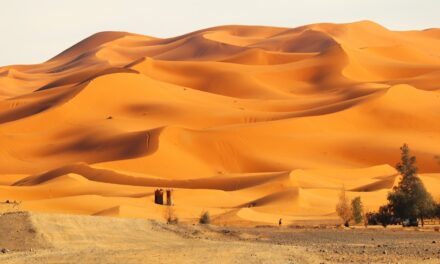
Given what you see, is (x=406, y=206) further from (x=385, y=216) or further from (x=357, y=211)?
(x=357, y=211)

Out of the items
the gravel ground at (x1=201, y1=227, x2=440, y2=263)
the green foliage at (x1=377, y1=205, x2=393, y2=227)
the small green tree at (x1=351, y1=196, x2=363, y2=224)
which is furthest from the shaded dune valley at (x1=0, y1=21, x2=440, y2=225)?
the gravel ground at (x1=201, y1=227, x2=440, y2=263)

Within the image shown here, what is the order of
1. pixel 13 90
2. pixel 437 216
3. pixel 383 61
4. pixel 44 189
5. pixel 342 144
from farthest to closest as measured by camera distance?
1. pixel 13 90
2. pixel 383 61
3. pixel 342 144
4. pixel 44 189
5. pixel 437 216

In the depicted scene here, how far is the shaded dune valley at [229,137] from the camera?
50.9m

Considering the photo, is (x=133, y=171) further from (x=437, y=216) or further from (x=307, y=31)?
(x=307, y=31)

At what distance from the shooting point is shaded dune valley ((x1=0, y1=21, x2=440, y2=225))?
5094cm

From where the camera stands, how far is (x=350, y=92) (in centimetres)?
9650

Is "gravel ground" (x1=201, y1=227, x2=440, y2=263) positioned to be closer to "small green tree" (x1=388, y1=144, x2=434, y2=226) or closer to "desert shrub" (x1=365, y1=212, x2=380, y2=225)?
"small green tree" (x1=388, y1=144, x2=434, y2=226)

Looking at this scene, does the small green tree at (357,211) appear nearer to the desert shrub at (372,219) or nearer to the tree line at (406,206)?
the tree line at (406,206)

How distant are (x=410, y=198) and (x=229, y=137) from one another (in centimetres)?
3500

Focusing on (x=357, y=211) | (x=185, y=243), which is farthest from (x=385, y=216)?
(x=185, y=243)

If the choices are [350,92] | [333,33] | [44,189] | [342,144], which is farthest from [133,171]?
[333,33]

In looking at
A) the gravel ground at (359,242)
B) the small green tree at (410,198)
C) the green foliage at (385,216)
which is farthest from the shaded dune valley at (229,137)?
the gravel ground at (359,242)

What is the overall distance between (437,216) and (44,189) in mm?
22806

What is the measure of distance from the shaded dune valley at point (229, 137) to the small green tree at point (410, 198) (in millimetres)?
4002
